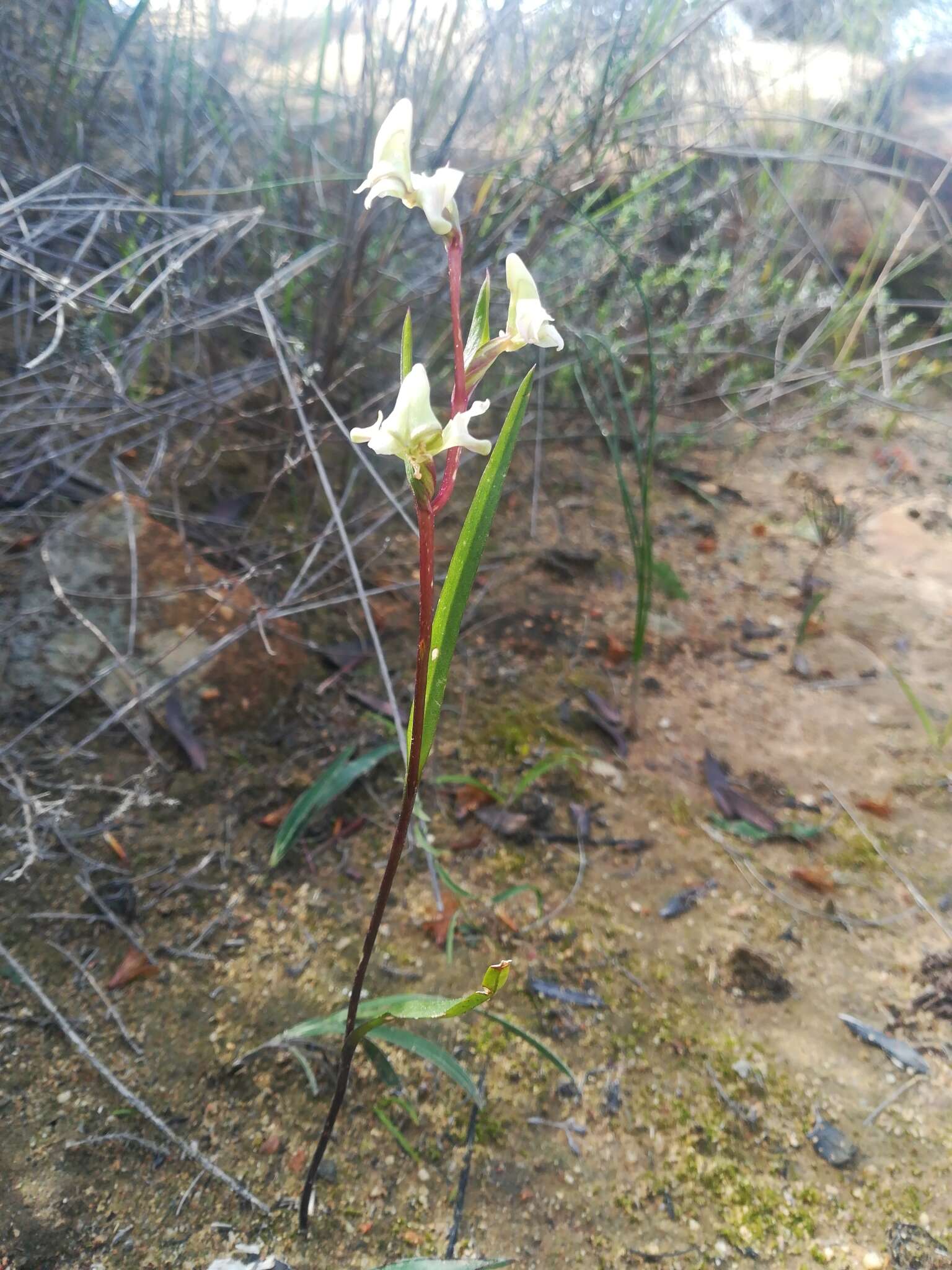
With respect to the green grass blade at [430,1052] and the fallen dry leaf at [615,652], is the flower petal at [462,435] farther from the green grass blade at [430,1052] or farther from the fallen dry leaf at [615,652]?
the fallen dry leaf at [615,652]

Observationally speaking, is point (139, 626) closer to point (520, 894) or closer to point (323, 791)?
point (323, 791)

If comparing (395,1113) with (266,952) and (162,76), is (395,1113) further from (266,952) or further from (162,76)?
(162,76)

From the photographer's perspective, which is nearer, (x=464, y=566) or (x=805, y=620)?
(x=464, y=566)

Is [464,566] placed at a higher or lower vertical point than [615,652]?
higher

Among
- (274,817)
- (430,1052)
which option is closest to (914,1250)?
(430,1052)

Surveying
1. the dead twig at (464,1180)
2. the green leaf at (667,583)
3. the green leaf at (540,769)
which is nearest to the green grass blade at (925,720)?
the green leaf at (667,583)

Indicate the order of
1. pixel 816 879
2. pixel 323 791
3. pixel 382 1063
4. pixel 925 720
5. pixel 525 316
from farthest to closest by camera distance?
1. pixel 925 720
2. pixel 816 879
3. pixel 323 791
4. pixel 382 1063
5. pixel 525 316

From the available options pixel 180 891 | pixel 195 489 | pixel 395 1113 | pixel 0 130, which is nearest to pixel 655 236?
pixel 195 489
